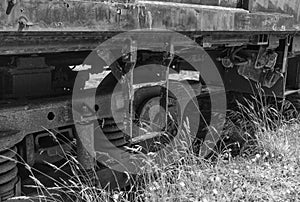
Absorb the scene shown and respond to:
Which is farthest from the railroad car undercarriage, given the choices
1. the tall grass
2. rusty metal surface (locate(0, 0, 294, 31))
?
the tall grass

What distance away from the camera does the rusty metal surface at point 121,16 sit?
6.32 ft

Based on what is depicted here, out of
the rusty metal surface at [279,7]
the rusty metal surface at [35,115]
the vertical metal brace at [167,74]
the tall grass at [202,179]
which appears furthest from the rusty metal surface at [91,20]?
the tall grass at [202,179]

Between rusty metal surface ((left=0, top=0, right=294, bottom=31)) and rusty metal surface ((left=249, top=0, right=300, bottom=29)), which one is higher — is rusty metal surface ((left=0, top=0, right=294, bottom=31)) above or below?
below

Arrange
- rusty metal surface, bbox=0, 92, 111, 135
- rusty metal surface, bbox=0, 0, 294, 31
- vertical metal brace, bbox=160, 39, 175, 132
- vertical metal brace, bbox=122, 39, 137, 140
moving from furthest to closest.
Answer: vertical metal brace, bbox=160, 39, 175, 132
vertical metal brace, bbox=122, 39, 137, 140
rusty metal surface, bbox=0, 92, 111, 135
rusty metal surface, bbox=0, 0, 294, 31

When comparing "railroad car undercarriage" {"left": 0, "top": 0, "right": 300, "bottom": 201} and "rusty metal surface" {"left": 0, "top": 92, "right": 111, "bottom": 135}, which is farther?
"rusty metal surface" {"left": 0, "top": 92, "right": 111, "bottom": 135}

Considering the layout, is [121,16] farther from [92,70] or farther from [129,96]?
[92,70]

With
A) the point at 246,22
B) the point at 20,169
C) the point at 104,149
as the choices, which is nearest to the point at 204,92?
the point at 246,22

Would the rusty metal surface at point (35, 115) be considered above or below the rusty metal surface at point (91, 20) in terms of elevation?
below

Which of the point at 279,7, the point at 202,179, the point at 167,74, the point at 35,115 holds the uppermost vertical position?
the point at 279,7

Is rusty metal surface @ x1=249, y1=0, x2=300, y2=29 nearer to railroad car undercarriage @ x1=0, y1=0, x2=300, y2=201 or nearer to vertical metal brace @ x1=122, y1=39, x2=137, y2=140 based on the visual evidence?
railroad car undercarriage @ x1=0, y1=0, x2=300, y2=201

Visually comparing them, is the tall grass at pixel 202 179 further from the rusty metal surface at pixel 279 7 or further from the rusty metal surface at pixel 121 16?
the rusty metal surface at pixel 279 7

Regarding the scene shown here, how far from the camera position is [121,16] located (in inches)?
96.7

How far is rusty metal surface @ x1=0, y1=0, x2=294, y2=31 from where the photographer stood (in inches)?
75.9

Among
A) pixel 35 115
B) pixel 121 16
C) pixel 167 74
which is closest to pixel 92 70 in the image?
pixel 167 74
